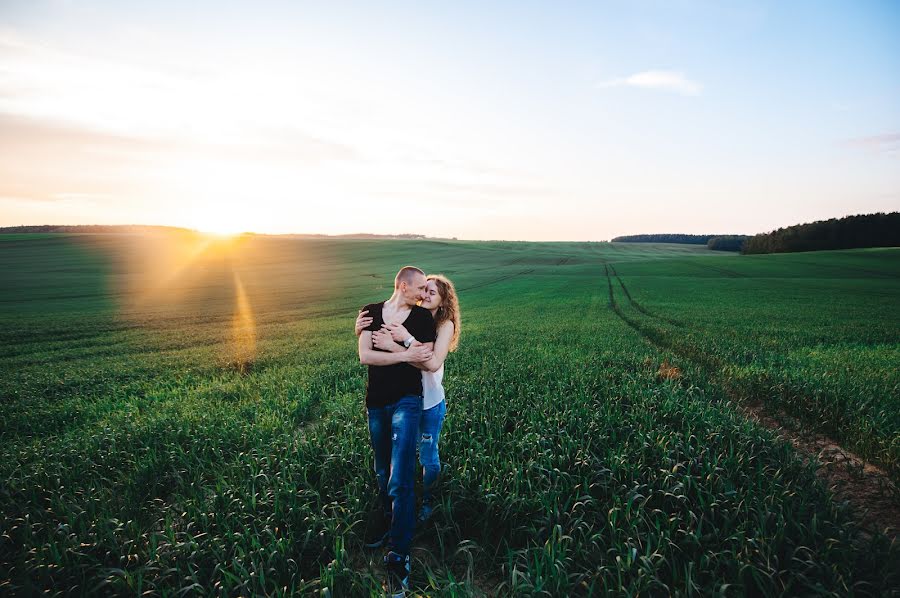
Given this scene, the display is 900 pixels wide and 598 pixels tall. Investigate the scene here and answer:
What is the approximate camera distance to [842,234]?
84.6 meters

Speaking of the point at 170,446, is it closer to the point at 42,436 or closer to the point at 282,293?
the point at 42,436

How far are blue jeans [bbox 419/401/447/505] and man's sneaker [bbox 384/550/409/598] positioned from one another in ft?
3.44

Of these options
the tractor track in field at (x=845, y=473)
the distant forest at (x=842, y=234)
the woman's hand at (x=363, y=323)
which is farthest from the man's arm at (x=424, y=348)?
the distant forest at (x=842, y=234)

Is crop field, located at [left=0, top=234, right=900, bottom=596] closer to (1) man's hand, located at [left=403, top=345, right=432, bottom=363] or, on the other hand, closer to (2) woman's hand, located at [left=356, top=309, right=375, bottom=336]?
(1) man's hand, located at [left=403, top=345, right=432, bottom=363]

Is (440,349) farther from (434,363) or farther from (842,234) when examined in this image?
(842,234)

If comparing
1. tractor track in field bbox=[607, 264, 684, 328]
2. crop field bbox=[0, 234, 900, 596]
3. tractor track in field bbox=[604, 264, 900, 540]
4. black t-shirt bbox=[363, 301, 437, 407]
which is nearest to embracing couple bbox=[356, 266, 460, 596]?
black t-shirt bbox=[363, 301, 437, 407]

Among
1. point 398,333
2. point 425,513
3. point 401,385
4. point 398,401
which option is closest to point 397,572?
point 425,513

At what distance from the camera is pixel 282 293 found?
148ft

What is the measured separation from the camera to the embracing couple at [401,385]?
425cm

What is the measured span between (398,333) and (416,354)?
300 millimetres

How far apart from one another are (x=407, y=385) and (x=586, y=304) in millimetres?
29038

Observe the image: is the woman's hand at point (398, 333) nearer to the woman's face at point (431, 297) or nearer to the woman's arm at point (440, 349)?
the woman's arm at point (440, 349)

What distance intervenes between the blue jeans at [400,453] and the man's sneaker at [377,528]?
0.69 meters

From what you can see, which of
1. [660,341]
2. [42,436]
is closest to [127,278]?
[42,436]
